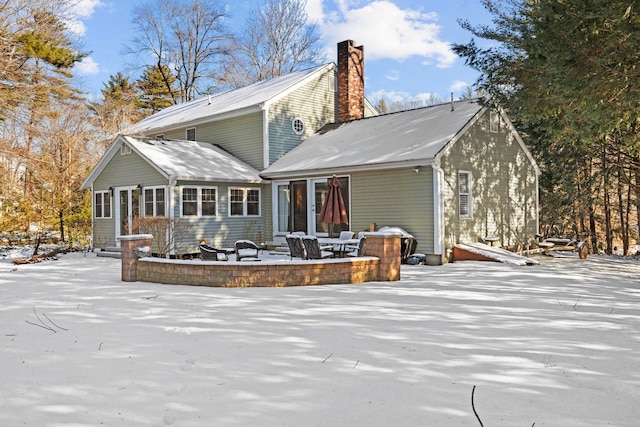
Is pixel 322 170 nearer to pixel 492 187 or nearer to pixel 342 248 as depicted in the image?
pixel 342 248

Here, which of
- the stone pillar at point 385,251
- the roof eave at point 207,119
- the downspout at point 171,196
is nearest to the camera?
the stone pillar at point 385,251

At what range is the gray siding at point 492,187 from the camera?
13.5 m

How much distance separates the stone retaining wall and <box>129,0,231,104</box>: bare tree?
28.2m

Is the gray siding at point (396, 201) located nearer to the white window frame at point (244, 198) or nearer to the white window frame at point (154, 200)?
the white window frame at point (244, 198)

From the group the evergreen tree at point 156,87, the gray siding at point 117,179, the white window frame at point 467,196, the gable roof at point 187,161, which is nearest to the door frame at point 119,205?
the gray siding at point 117,179

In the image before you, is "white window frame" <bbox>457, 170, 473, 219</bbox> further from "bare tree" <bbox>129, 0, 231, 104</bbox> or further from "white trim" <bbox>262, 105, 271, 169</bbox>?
"bare tree" <bbox>129, 0, 231, 104</bbox>

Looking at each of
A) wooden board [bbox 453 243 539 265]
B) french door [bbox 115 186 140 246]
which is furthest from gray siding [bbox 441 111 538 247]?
french door [bbox 115 186 140 246]

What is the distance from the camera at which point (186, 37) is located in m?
35.5

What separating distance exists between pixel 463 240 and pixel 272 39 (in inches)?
947

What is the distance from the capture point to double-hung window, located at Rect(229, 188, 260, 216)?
1642 cm

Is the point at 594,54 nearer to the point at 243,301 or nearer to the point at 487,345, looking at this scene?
the point at 487,345

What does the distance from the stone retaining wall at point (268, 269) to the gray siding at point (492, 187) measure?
4.60 metres

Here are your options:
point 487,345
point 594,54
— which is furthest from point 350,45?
point 487,345

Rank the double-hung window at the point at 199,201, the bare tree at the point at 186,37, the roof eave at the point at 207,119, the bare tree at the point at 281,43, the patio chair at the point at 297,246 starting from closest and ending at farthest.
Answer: the patio chair at the point at 297,246, the double-hung window at the point at 199,201, the roof eave at the point at 207,119, the bare tree at the point at 281,43, the bare tree at the point at 186,37
